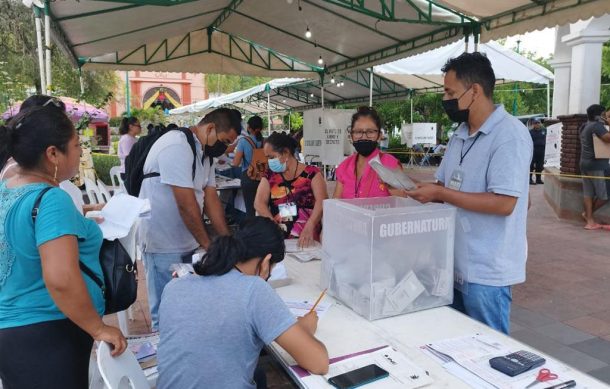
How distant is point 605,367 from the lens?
2992 mm

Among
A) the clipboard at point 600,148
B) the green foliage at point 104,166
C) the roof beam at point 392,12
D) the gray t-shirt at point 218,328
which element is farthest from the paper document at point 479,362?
the green foliage at point 104,166

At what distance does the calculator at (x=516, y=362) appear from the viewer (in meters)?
1.43

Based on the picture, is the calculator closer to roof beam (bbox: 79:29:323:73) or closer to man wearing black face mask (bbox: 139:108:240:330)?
man wearing black face mask (bbox: 139:108:240:330)

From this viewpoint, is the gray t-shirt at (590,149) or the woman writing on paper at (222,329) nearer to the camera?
the woman writing on paper at (222,329)

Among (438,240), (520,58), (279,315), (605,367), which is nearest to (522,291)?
(605,367)

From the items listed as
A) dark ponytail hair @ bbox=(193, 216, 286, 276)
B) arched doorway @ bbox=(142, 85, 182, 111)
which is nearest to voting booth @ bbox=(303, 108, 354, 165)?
dark ponytail hair @ bbox=(193, 216, 286, 276)

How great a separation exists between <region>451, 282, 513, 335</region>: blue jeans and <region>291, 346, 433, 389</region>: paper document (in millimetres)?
545

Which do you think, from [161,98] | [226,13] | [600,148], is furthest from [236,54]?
[161,98]

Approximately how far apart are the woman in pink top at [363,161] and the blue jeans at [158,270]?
1.03 meters

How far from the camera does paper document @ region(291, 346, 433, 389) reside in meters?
1.39

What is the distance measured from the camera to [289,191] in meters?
3.30

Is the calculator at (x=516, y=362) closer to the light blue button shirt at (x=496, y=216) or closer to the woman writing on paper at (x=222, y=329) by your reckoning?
the light blue button shirt at (x=496, y=216)

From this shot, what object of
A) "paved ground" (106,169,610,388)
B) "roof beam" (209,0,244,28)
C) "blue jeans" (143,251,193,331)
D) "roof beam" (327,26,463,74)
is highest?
"roof beam" (209,0,244,28)

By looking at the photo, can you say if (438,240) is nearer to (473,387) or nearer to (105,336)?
(473,387)
